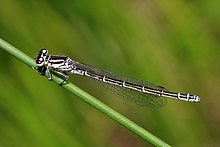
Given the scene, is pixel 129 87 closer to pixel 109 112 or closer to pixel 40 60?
pixel 40 60

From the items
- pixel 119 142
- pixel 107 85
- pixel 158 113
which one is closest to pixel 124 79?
pixel 107 85

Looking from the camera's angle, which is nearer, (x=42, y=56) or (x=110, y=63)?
(x=42, y=56)

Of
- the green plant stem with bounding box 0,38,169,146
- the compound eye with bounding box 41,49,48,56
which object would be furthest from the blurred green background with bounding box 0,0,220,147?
the green plant stem with bounding box 0,38,169,146

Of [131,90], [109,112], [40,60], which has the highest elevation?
[131,90]

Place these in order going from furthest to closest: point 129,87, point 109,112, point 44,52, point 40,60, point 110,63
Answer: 1. point 129,87
2. point 110,63
3. point 44,52
4. point 40,60
5. point 109,112

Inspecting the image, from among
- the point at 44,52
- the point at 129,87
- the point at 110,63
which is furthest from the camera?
the point at 129,87

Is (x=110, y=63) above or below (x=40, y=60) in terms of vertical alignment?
above

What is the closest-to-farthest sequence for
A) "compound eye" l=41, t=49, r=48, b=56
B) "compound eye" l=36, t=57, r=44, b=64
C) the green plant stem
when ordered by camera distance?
1. the green plant stem
2. "compound eye" l=36, t=57, r=44, b=64
3. "compound eye" l=41, t=49, r=48, b=56

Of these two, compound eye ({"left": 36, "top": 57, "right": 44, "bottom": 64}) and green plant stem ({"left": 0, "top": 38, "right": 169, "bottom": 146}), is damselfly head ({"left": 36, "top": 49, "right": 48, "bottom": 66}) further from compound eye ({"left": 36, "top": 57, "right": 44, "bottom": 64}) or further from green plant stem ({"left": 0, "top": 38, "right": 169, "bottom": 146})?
green plant stem ({"left": 0, "top": 38, "right": 169, "bottom": 146})

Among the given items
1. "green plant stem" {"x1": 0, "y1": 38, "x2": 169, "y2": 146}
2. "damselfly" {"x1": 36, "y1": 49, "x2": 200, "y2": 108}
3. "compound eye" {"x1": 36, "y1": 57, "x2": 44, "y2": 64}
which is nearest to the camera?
"green plant stem" {"x1": 0, "y1": 38, "x2": 169, "y2": 146}

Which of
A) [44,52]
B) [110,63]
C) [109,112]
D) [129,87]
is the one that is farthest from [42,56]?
[109,112]
